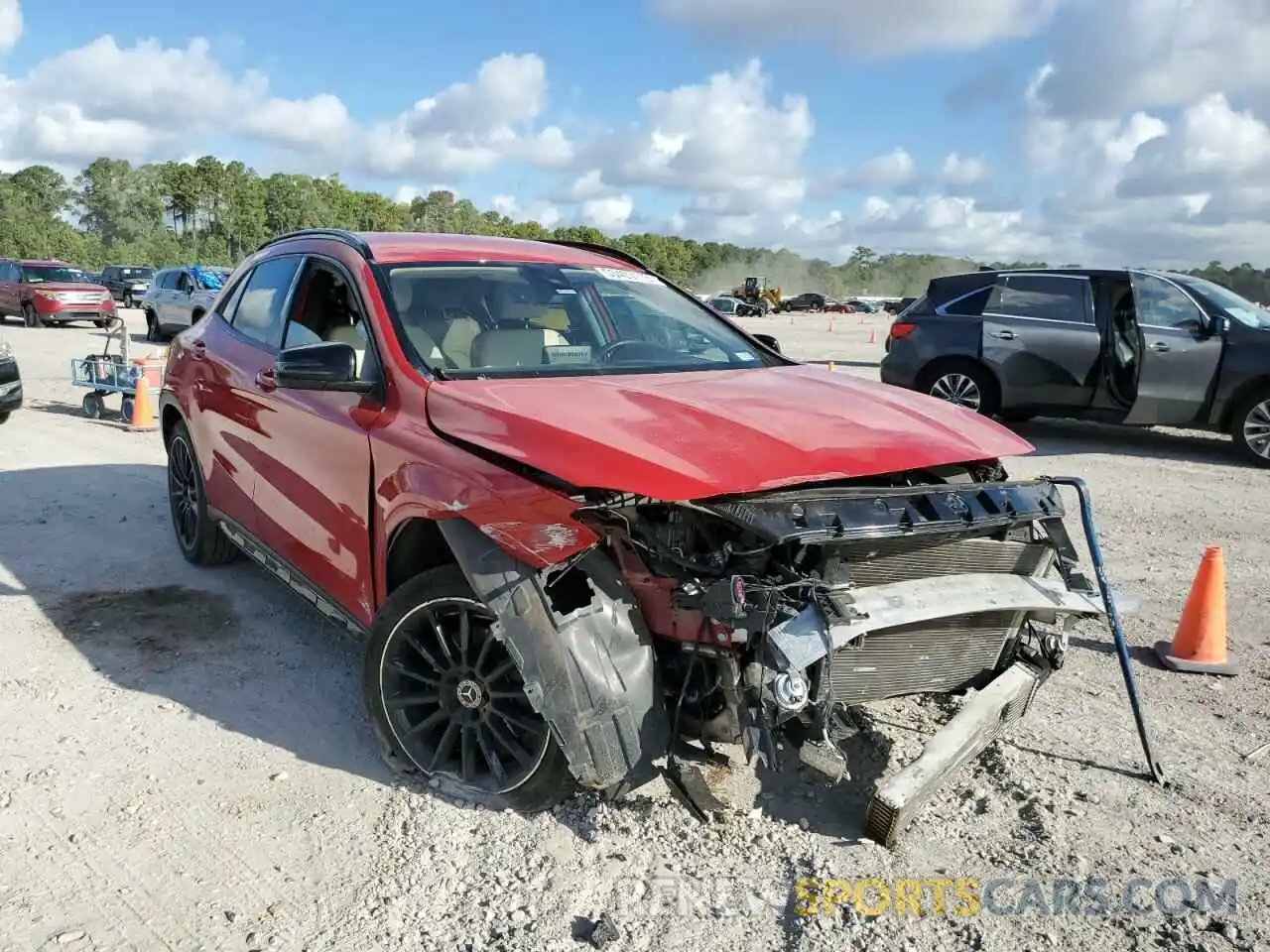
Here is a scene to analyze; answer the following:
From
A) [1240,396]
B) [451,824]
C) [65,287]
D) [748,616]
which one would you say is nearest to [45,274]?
[65,287]

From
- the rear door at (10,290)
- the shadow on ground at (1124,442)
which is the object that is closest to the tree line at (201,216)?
the rear door at (10,290)

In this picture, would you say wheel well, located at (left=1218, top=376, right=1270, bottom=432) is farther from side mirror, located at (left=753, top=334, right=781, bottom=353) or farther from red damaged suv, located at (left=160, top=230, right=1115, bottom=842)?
red damaged suv, located at (left=160, top=230, right=1115, bottom=842)

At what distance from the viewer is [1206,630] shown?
450cm

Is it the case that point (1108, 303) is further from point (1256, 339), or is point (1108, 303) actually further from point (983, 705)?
point (983, 705)

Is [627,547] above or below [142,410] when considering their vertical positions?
above

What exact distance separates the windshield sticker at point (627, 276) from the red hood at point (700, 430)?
100 cm

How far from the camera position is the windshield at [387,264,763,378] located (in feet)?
12.2

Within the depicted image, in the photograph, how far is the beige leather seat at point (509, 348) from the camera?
369 cm

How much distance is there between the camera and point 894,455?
303 centimetres

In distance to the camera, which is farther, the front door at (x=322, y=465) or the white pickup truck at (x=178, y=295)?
the white pickup truck at (x=178, y=295)

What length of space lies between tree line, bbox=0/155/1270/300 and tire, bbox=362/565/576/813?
188ft

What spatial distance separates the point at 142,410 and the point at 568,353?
25.2ft

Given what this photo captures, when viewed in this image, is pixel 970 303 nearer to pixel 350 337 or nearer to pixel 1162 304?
pixel 1162 304

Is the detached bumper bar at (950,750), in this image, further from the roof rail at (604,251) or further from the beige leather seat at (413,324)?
the roof rail at (604,251)
